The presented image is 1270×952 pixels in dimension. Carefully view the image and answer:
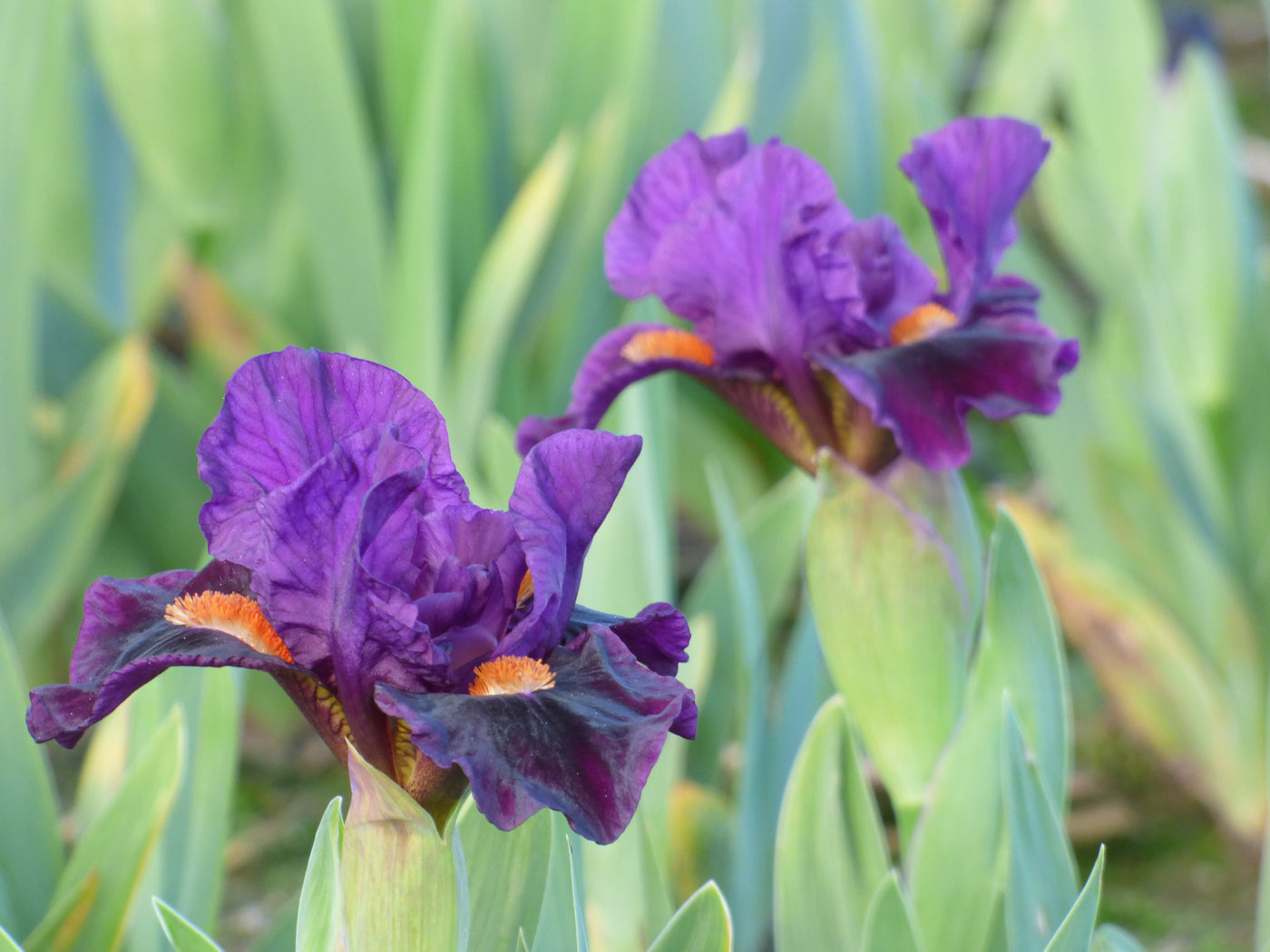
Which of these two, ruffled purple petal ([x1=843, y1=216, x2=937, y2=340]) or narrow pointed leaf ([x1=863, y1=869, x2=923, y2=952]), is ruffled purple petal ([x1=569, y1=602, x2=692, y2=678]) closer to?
narrow pointed leaf ([x1=863, y1=869, x2=923, y2=952])

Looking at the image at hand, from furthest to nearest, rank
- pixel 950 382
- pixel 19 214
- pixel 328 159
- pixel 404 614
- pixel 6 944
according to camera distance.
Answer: pixel 328 159 < pixel 19 214 < pixel 950 382 < pixel 6 944 < pixel 404 614

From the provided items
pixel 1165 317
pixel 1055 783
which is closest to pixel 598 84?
pixel 1165 317

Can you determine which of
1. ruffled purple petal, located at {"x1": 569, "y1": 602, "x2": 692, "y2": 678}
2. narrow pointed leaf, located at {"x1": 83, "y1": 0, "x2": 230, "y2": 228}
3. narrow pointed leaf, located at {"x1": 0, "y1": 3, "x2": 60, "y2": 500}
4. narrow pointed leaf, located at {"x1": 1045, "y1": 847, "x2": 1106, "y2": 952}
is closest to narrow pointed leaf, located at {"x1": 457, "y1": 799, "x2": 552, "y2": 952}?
ruffled purple petal, located at {"x1": 569, "y1": 602, "x2": 692, "y2": 678}

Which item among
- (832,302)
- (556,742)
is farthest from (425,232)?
(556,742)

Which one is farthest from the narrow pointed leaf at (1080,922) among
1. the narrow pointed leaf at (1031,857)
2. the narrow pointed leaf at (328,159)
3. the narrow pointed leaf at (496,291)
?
the narrow pointed leaf at (328,159)

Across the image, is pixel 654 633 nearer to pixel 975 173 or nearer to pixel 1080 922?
pixel 1080 922

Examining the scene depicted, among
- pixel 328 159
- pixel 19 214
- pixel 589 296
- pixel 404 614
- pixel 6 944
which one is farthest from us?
pixel 589 296

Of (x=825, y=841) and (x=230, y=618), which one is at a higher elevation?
(x=230, y=618)
